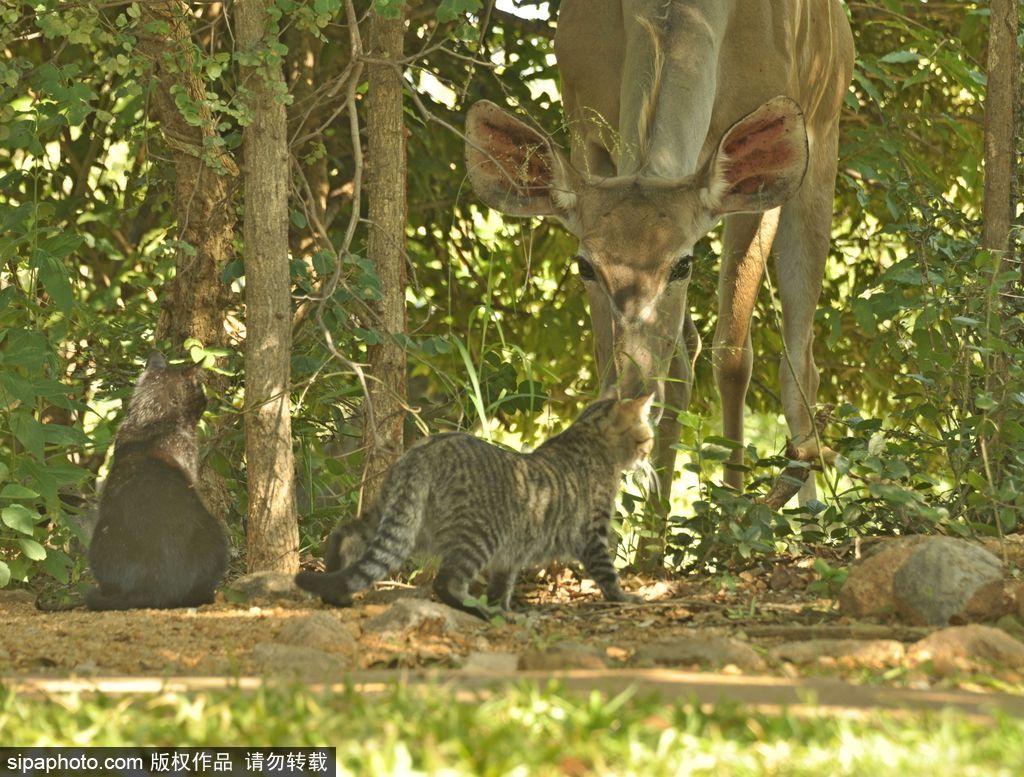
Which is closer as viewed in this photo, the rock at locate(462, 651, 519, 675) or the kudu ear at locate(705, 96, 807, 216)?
the rock at locate(462, 651, 519, 675)

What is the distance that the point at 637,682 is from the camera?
12.7 feet

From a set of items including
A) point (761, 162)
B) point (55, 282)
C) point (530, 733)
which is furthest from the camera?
point (761, 162)

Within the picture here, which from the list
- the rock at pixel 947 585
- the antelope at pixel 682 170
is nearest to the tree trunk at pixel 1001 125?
the antelope at pixel 682 170

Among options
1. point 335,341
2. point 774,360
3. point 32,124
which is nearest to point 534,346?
point 774,360

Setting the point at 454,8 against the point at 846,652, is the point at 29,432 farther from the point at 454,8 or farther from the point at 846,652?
the point at 846,652

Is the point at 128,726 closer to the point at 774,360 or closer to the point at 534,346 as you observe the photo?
the point at 534,346

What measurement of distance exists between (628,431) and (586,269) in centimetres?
87

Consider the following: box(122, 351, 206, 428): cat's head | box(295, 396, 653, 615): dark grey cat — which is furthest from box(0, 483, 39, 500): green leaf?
box(295, 396, 653, 615): dark grey cat

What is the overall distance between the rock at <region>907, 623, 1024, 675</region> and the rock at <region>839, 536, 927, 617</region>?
2.80ft

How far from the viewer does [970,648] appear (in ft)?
14.4

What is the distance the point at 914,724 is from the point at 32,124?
475cm

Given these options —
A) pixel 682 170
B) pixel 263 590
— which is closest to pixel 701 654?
pixel 263 590

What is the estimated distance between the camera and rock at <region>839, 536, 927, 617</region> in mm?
5344

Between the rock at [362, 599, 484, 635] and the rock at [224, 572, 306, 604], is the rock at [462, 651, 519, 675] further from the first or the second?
the rock at [224, 572, 306, 604]
